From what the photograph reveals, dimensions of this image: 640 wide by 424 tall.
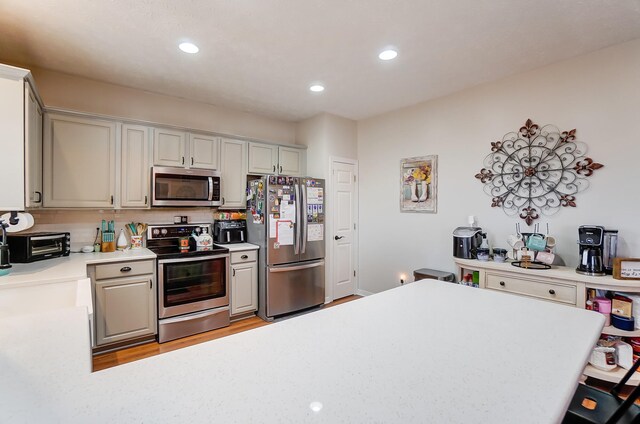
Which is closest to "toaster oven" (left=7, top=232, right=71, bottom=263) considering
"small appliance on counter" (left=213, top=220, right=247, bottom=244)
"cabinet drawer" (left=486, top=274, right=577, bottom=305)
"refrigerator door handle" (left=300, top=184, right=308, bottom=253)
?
"small appliance on counter" (left=213, top=220, right=247, bottom=244)

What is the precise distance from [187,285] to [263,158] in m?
1.79

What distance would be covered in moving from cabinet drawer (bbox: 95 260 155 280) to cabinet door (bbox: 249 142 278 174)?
62.8 inches

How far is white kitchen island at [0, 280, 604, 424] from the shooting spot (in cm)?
61

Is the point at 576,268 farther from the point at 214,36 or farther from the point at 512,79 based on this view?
the point at 214,36

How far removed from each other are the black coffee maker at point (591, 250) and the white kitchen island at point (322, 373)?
142 centimetres

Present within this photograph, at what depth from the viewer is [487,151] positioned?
307 centimetres

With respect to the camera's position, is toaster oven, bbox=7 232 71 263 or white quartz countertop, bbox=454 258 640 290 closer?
white quartz countertop, bbox=454 258 640 290

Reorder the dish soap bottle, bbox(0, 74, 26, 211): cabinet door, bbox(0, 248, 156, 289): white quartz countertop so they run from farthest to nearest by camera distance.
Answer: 1. the dish soap bottle
2. bbox(0, 74, 26, 211): cabinet door
3. bbox(0, 248, 156, 289): white quartz countertop

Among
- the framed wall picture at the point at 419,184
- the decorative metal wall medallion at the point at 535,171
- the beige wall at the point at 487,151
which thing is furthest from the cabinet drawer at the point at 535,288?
the framed wall picture at the point at 419,184

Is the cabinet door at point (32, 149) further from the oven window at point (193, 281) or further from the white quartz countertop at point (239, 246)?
the white quartz countertop at point (239, 246)

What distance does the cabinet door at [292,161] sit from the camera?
4082 millimetres

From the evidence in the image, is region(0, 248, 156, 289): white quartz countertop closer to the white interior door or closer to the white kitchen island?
the white kitchen island

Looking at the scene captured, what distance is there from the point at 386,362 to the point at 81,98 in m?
3.69

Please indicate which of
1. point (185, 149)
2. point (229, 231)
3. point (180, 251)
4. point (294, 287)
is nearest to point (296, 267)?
point (294, 287)
